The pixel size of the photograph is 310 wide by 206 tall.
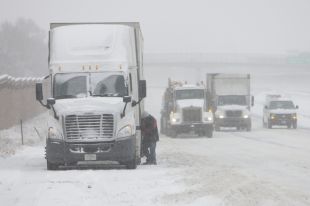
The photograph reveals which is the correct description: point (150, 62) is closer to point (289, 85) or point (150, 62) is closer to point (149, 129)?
point (289, 85)

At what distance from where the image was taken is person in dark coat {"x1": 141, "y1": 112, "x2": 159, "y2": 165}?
24.0 metres

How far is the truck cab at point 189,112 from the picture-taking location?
146 feet

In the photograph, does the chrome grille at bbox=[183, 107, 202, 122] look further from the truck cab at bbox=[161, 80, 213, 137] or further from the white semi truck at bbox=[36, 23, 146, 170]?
the white semi truck at bbox=[36, 23, 146, 170]

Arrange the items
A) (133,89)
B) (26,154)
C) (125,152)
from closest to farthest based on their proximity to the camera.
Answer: (125,152), (133,89), (26,154)

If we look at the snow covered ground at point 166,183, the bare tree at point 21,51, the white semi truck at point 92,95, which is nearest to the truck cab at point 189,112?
the snow covered ground at point 166,183

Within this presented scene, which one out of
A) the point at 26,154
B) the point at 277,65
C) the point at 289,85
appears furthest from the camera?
the point at 277,65

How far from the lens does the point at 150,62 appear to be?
19775 centimetres

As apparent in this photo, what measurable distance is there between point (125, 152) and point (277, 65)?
17754 cm

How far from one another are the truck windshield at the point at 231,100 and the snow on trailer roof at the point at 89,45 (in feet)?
101

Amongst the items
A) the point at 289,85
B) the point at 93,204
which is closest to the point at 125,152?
the point at 93,204

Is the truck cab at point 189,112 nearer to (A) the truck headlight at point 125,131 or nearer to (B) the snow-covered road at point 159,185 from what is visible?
(B) the snow-covered road at point 159,185

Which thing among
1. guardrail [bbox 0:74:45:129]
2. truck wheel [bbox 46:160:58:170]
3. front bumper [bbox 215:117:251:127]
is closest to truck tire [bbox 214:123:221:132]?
front bumper [bbox 215:117:251:127]

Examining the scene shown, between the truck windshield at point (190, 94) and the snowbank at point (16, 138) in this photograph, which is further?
the truck windshield at point (190, 94)

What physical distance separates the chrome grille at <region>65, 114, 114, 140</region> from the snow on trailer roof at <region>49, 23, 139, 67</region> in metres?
1.64
